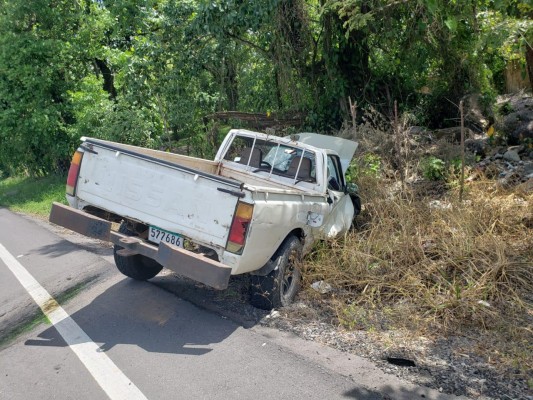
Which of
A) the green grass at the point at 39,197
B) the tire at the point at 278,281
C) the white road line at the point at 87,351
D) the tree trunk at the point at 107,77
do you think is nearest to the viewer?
the white road line at the point at 87,351

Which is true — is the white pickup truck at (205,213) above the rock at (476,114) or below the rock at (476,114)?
below

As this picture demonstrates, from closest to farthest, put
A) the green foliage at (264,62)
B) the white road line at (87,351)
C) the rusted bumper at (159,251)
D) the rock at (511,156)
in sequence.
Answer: the white road line at (87,351)
the rusted bumper at (159,251)
the rock at (511,156)
the green foliage at (264,62)

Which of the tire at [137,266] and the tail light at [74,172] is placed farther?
the tire at [137,266]

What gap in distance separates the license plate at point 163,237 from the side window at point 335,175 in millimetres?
2472

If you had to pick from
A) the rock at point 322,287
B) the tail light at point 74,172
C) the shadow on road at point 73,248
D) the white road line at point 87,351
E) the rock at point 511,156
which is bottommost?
the shadow on road at point 73,248

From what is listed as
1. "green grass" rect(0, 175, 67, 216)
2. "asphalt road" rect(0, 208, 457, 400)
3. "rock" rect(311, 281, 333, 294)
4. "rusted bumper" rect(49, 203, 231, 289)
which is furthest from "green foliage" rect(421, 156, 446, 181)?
"green grass" rect(0, 175, 67, 216)

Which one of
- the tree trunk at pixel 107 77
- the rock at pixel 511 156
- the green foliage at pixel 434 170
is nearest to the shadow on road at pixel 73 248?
the green foliage at pixel 434 170

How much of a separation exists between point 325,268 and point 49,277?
3.84 meters

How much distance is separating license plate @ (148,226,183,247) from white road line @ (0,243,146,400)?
44.2 inches

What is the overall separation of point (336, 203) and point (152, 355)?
323 cm

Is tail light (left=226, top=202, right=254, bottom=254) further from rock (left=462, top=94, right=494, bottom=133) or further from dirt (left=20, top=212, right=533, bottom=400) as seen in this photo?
rock (left=462, top=94, right=494, bottom=133)

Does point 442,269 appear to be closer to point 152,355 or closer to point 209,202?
point 209,202

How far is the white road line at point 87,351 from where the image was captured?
12.9 feet

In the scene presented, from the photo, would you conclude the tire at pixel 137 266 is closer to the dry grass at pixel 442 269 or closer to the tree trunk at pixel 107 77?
the dry grass at pixel 442 269
